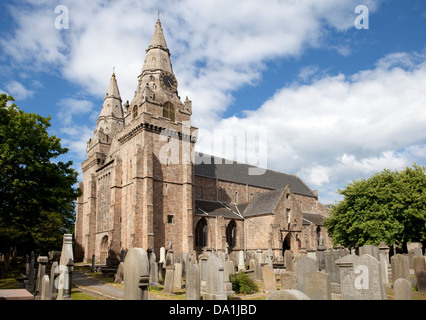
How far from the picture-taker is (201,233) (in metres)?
36.5

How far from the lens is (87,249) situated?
130ft

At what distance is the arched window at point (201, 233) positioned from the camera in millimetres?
36059

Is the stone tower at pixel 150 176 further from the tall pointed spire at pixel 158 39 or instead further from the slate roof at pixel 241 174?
the slate roof at pixel 241 174

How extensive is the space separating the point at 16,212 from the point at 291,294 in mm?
19878

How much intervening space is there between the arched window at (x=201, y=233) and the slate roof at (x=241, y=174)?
26.2ft

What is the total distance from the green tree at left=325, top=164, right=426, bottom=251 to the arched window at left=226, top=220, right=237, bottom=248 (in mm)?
12263

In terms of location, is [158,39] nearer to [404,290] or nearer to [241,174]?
[241,174]

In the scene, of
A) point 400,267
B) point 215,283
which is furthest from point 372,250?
point 215,283

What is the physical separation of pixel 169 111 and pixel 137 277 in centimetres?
3053

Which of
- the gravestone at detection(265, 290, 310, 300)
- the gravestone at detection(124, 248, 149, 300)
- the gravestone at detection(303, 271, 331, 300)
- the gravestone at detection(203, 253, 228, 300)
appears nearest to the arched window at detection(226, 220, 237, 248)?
the gravestone at detection(203, 253, 228, 300)

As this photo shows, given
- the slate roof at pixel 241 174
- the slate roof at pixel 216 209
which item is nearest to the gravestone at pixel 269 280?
the slate roof at pixel 216 209

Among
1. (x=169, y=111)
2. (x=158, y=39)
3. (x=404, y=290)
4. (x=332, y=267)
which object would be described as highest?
(x=158, y=39)

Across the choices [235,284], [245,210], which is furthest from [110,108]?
[235,284]
